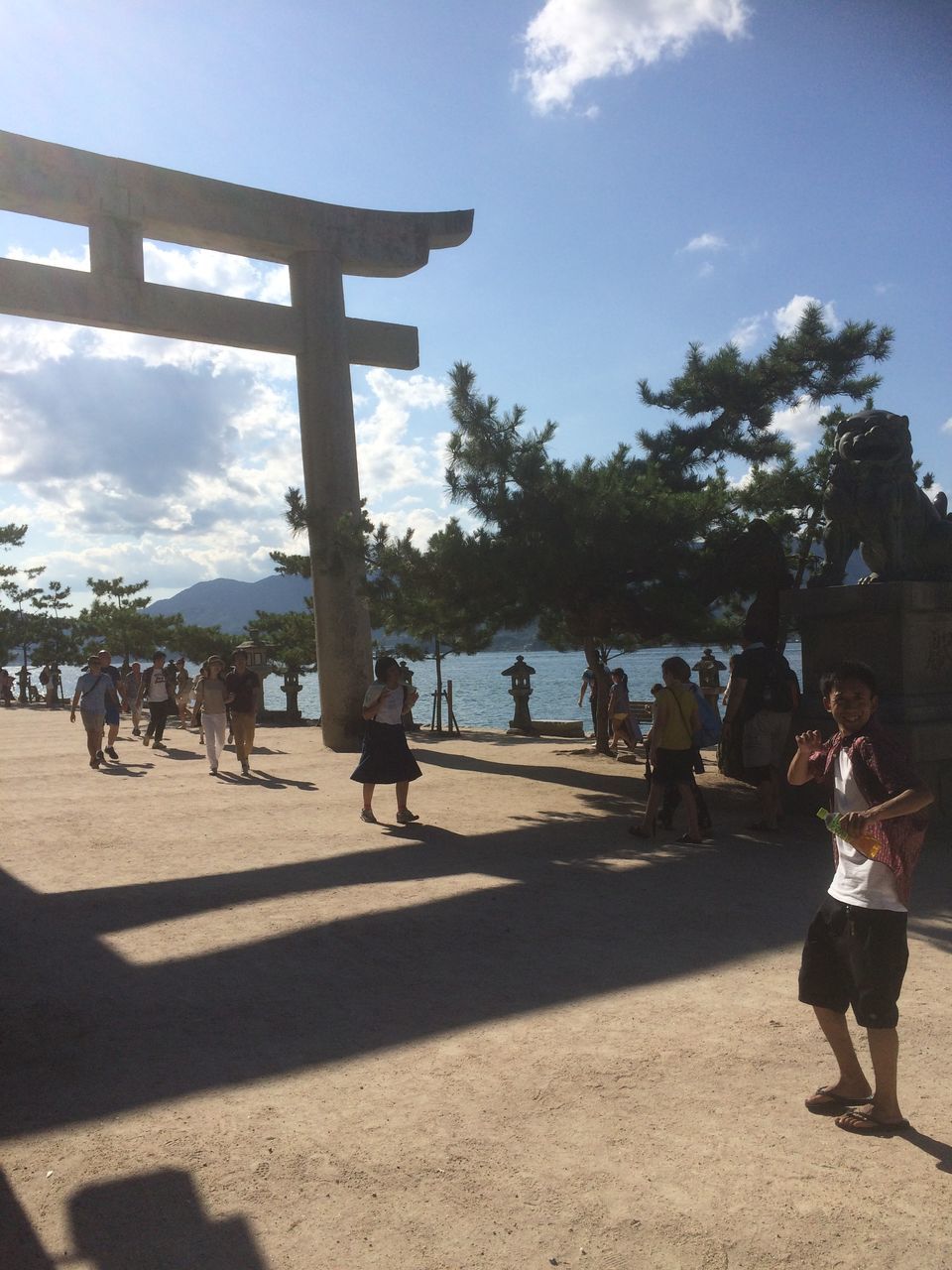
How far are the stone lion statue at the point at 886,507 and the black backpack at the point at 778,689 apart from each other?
952 millimetres

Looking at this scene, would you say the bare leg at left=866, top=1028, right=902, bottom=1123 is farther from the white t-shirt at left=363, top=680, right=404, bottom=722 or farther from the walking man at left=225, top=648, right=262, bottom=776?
the walking man at left=225, top=648, right=262, bottom=776

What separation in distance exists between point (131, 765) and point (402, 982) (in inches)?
347

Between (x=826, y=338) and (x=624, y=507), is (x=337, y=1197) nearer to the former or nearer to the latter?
(x=624, y=507)

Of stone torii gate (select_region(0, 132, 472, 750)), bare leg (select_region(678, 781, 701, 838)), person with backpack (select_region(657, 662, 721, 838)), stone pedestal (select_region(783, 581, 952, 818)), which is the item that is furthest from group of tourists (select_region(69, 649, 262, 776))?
stone pedestal (select_region(783, 581, 952, 818))

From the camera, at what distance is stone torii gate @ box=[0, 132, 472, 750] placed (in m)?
11.3

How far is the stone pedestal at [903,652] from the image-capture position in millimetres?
7277

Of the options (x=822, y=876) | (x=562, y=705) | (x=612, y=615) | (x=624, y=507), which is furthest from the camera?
(x=562, y=705)

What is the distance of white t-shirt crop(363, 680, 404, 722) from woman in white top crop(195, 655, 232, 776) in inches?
165

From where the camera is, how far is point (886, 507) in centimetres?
771

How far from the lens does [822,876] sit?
6.09 m

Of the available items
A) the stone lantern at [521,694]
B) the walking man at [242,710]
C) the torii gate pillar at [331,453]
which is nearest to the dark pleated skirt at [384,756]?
the walking man at [242,710]

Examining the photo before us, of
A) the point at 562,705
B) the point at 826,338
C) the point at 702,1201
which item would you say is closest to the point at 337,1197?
the point at 702,1201

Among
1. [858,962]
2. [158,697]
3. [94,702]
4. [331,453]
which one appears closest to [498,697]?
[158,697]

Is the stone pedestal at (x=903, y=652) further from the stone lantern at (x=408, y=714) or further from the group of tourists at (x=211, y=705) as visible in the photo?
the group of tourists at (x=211, y=705)
